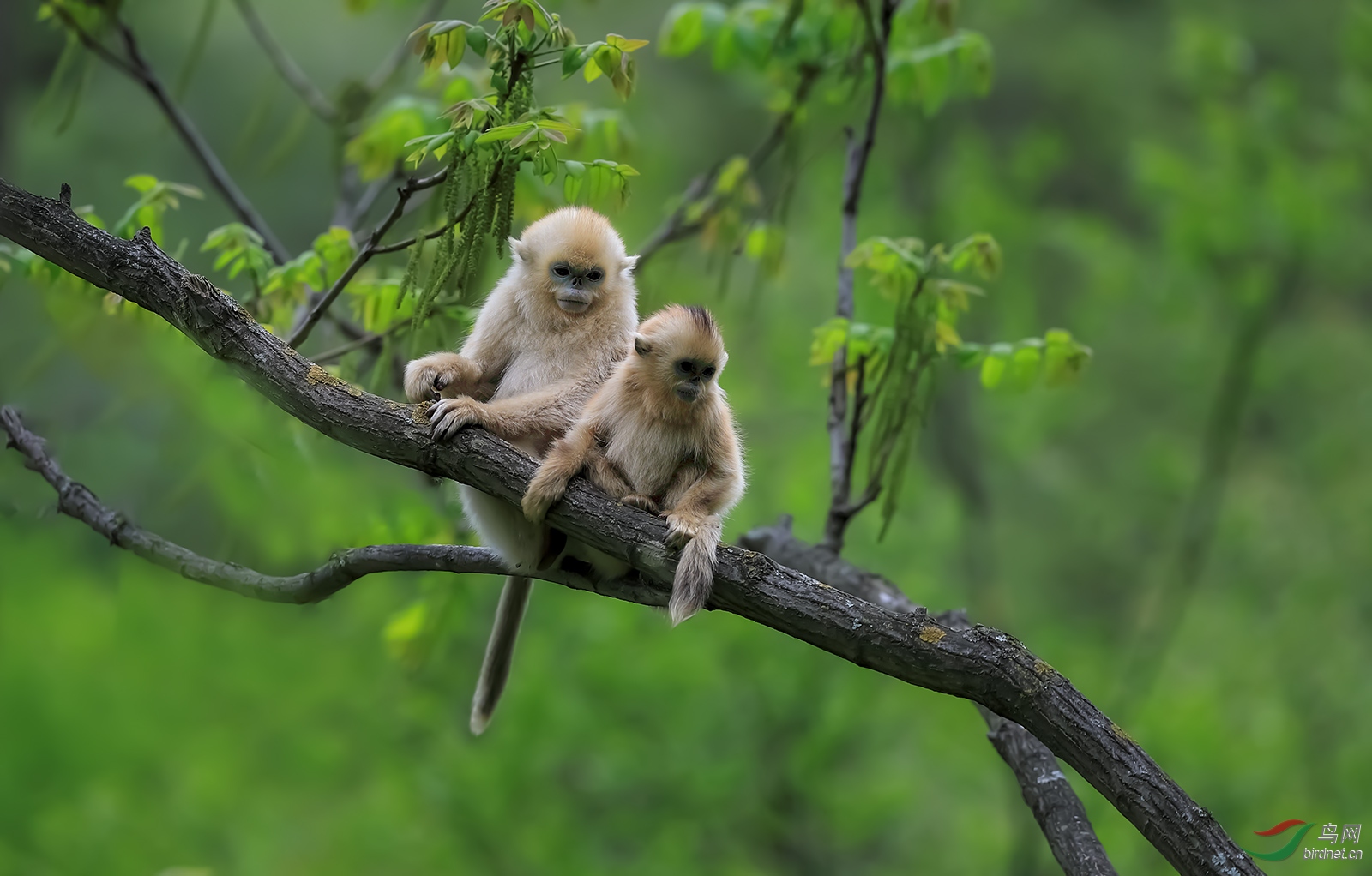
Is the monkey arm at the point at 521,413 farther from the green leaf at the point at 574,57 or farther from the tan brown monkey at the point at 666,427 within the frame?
the green leaf at the point at 574,57

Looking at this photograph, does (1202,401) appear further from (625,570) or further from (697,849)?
(625,570)

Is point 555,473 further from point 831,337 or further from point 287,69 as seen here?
point 287,69

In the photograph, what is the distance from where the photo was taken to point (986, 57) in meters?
5.12

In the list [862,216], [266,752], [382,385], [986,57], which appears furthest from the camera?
[862,216]

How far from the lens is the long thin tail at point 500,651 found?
4051 millimetres

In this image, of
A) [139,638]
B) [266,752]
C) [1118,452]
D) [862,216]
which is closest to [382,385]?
[139,638]

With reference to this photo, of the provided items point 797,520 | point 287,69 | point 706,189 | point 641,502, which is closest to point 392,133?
point 287,69

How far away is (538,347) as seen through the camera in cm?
380

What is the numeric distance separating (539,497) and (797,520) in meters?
6.38

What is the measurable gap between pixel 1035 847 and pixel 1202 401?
195 inches

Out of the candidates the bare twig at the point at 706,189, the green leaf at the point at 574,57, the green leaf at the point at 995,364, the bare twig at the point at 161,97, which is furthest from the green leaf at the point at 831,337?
the bare twig at the point at 161,97

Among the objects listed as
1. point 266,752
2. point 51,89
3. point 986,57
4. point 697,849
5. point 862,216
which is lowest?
point 266,752

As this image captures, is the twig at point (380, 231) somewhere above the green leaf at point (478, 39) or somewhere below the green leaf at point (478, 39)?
below

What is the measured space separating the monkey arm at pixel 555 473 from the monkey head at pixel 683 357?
297 millimetres
